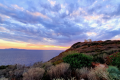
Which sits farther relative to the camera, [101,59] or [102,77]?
[101,59]

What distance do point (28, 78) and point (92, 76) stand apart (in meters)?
2.94

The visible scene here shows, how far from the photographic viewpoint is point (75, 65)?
5332 mm

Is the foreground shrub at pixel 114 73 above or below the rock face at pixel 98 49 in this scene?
Result: below

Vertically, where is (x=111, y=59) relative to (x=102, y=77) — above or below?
above

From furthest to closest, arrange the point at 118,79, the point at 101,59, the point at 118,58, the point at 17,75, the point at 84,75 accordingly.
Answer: the point at 101,59
the point at 118,58
the point at 17,75
the point at 84,75
the point at 118,79

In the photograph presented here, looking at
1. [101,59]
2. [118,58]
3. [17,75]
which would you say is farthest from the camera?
[101,59]

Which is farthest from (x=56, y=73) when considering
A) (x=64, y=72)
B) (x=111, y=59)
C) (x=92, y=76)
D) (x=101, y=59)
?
(x=101, y=59)

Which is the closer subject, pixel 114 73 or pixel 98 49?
pixel 114 73

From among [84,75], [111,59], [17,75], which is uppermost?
[111,59]

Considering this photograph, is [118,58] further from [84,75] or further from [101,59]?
[84,75]

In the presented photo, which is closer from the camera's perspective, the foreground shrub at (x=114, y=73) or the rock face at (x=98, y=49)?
the foreground shrub at (x=114, y=73)

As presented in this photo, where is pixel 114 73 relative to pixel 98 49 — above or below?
below

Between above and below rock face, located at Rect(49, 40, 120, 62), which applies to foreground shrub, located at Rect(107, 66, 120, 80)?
below

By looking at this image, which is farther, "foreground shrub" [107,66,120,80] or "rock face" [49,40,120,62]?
"rock face" [49,40,120,62]
